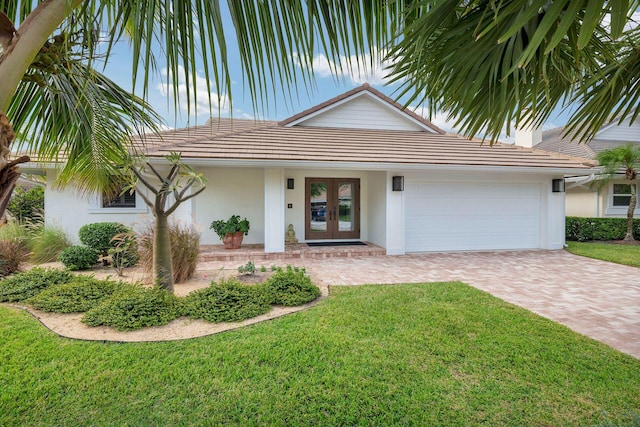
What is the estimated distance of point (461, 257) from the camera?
10570 mm

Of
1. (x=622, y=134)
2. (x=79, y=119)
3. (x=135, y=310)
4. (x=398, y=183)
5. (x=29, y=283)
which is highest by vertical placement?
(x=622, y=134)

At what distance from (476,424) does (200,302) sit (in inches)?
171

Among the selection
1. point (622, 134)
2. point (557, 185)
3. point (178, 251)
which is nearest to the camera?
point (178, 251)

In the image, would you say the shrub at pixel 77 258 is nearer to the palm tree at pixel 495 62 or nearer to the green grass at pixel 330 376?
the green grass at pixel 330 376

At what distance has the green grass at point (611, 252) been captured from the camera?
986 cm

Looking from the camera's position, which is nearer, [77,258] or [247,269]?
[247,269]

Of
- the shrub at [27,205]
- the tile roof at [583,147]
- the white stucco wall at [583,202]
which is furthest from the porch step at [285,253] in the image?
the white stucco wall at [583,202]

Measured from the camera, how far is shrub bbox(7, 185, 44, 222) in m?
11.6

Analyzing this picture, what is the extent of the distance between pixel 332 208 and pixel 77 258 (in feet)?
27.5

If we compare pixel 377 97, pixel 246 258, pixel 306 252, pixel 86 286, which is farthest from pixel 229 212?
pixel 377 97

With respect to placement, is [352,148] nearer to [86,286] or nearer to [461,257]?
[461,257]

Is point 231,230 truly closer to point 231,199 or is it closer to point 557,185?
point 231,199

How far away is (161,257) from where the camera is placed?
567 cm

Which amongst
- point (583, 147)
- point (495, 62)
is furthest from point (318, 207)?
point (583, 147)
